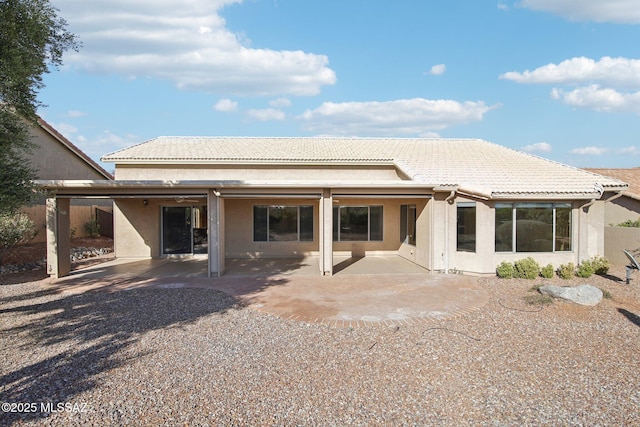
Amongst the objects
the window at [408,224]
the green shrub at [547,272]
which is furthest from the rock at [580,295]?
the window at [408,224]

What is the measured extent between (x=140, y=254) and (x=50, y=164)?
321 inches

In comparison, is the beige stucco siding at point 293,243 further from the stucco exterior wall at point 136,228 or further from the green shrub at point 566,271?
the green shrub at point 566,271

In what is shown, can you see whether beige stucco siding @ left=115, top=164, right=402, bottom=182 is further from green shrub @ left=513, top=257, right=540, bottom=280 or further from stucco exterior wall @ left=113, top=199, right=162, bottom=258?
green shrub @ left=513, top=257, right=540, bottom=280

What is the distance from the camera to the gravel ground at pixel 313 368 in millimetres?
4492

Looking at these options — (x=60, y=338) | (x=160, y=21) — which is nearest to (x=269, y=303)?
(x=60, y=338)

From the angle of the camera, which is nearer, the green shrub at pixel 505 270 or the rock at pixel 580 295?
the rock at pixel 580 295

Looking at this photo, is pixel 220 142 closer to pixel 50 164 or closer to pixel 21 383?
pixel 50 164

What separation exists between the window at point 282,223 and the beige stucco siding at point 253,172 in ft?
4.79

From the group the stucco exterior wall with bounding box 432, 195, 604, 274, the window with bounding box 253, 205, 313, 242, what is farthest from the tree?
the stucco exterior wall with bounding box 432, 195, 604, 274

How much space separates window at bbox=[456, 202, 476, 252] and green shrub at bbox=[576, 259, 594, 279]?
11.4ft

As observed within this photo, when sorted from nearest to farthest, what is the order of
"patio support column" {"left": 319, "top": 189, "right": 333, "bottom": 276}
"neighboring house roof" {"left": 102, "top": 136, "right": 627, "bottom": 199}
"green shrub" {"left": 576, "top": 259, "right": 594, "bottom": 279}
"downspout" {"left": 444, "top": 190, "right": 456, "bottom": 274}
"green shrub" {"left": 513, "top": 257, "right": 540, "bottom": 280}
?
"green shrub" {"left": 513, "top": 257, "right": 540, "bottom": 280}, "green shrub" {"left": 576, "top": 259, "right": 594, "bottom": 279}, "neighboring house roof" {"left": 102, "top": 136, "right": 627, "bottom": 199}, "patio support column" {"left": 319, "top": 189, "right": 333, "bottom": 276}, "downspout" {"left": 444, "top": 190, "right": 456, "bottom": 274}

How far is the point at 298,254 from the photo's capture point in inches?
686

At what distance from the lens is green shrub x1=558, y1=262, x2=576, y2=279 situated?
12.1 m

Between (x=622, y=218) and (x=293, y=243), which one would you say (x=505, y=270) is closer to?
(x=293, y=243)
